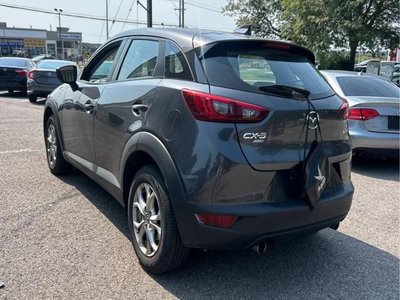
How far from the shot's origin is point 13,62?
1611cm

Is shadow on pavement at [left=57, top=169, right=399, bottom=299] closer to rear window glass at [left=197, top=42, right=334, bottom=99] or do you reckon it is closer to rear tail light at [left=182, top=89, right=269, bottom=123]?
rear tail light at [left=182, top=89, right=269, bottom=123]

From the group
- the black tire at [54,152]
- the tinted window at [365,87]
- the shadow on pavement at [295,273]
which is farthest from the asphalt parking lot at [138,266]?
the tinted window at [365,87]

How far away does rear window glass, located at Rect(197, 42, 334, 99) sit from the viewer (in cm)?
282

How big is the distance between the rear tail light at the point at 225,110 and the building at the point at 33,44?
254 ft

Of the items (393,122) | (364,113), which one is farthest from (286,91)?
(393,122)

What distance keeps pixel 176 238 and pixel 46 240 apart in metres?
1.37

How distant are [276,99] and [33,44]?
86.4 meters

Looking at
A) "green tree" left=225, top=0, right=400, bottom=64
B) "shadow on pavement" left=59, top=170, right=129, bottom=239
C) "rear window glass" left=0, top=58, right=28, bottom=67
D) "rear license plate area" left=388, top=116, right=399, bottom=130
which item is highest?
"green tree" left=225, top=0, right=400, bottom=64

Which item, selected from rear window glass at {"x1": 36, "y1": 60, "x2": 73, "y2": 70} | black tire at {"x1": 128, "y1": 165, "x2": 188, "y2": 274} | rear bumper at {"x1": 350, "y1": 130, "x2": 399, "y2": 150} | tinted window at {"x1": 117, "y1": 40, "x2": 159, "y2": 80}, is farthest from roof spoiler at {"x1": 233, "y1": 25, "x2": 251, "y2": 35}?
rear window glass at {"x1": 36, "y1": 60, "x2": 73, "y2": 70}

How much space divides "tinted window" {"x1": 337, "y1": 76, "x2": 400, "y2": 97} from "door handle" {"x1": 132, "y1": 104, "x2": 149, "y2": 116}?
435 centimetres

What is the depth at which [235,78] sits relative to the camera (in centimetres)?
281

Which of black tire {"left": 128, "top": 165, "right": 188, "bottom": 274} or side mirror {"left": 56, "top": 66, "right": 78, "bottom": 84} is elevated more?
side mirror {"left": 56, "top": 66, "right": 78, "bottom": 84}

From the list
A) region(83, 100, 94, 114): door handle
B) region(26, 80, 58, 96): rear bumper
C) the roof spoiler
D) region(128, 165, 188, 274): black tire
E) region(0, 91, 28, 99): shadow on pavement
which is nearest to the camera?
region(128, 165, 188, 274): black tire

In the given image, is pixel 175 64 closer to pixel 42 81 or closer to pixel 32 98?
pixel 42 81
